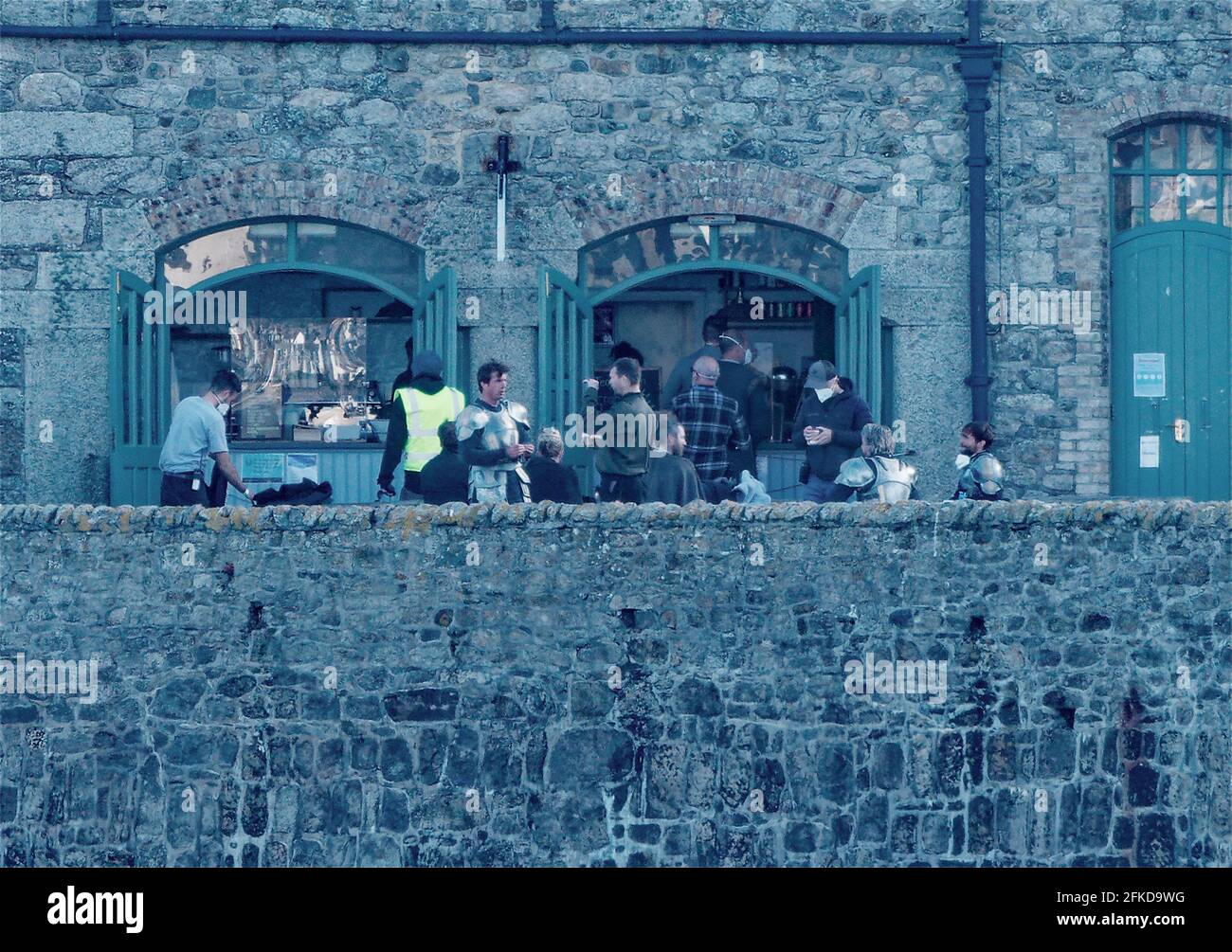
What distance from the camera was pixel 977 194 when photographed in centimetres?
1475

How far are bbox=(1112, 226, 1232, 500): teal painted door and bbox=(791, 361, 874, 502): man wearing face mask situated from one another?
9.19 ft

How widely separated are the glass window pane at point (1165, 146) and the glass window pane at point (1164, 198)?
0.10 metres

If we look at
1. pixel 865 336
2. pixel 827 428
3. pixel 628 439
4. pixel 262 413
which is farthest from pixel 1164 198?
pixel 262 413

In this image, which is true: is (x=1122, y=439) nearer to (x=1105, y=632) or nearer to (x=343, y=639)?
(x=1105, y=632)

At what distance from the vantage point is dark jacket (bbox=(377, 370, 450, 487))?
41.4 feet

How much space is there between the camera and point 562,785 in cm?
1100

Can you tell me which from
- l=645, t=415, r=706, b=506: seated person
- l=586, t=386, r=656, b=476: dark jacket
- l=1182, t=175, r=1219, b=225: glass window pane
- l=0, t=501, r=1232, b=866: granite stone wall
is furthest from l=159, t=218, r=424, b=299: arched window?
l=1182, t=175, r=1219, b=225: glass window pane

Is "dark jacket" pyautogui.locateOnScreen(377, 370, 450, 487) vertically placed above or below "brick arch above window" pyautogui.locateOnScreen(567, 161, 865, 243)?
below

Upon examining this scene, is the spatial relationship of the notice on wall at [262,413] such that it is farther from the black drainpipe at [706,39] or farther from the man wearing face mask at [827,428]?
the man wearing face mask at [827,428]

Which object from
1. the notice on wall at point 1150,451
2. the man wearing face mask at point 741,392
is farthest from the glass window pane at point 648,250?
the notice on wall at point 1150,451

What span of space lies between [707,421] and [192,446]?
10.5ft

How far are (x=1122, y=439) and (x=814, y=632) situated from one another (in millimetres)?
4930

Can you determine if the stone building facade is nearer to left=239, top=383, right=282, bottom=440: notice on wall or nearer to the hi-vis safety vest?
left=239, top=383, right=282, bottom=440: notice on wall
